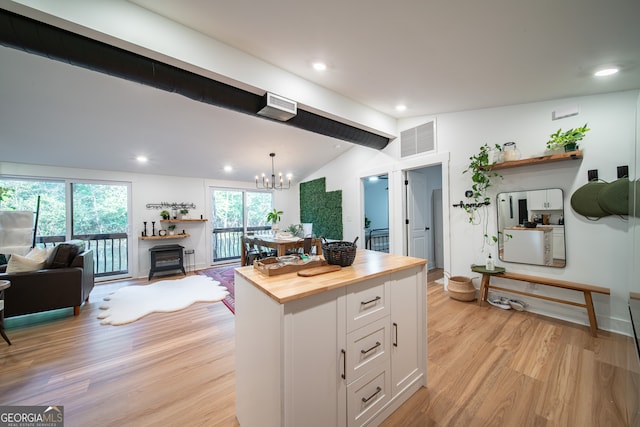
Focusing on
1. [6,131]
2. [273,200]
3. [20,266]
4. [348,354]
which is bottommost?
[348,354]

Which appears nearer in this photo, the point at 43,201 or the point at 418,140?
the point at 418,140

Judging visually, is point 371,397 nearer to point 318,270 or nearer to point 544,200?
point 318,270

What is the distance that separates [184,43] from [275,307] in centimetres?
222

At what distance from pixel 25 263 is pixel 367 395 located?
4.14 metres

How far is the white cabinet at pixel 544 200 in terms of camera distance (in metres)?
2.71

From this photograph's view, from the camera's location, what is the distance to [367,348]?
1309 millimetres

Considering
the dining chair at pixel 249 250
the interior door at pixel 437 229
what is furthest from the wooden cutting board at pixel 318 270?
the interior door at pixel 437 229

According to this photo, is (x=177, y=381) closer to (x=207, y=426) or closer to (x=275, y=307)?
(x=207, y=426)

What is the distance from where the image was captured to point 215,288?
3957mm

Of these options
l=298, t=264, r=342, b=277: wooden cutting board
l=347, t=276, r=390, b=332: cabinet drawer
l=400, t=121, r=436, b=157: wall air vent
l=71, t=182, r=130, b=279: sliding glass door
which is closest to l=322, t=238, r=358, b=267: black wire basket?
l=298, t=264, r=342, b=277: wooden cutting board

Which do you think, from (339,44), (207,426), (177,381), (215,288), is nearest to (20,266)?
(215,288)

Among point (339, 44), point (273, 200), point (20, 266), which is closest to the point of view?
point (339, 44)

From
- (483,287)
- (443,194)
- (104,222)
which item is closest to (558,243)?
(483,287)

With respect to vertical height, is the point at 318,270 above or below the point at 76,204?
below
